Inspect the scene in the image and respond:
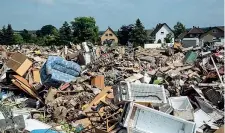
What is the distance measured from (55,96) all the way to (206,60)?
6.82m

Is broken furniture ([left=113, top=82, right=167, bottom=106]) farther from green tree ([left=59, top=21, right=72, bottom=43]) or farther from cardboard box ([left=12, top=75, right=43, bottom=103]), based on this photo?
green tree ([left=59, top=21, right=72, bottom=43])

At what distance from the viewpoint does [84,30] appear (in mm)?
46000

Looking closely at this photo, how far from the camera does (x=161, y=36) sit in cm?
5622

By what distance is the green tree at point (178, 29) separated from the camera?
58.7 metres

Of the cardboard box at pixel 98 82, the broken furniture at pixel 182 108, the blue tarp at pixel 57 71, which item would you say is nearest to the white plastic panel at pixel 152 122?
the broken furniture at pixel 182 108

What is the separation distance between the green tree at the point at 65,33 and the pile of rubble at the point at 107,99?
31.5 meters

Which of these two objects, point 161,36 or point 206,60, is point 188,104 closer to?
point 206,60

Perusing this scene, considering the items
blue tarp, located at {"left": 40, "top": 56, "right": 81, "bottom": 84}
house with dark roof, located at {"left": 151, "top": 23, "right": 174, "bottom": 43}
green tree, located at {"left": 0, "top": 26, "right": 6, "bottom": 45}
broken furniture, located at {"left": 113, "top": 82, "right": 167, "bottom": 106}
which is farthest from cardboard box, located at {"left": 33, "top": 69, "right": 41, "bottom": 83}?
house with dark roof, located at {"left": 151, "top": 23, "right": 174, "bottom": 43}

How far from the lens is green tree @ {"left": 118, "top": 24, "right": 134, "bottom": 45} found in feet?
148

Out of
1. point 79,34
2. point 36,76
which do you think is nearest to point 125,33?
point 79,34

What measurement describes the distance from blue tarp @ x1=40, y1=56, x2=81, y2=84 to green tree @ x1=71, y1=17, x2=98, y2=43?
111 ft

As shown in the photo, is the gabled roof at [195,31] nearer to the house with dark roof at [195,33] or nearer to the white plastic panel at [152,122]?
the house with dark roof at [195,33]

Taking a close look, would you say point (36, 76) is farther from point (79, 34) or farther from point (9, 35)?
point (9, 35)

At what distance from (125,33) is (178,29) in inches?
623
